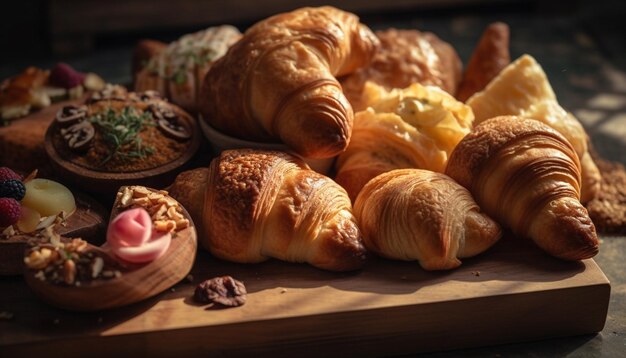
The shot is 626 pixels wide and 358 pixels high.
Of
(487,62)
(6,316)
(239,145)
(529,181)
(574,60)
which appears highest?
(529,181)

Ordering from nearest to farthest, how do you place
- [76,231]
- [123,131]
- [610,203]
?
[76,231] < [123,131] < [610,203]

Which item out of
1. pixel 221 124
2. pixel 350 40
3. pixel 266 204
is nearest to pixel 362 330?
pixel 266 204

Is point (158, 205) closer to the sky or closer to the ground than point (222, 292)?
closer to the sky

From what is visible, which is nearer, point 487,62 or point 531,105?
point 531,105

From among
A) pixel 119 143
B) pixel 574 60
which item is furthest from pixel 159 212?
pixel 574 60

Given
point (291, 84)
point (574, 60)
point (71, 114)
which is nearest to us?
point (291, 84)

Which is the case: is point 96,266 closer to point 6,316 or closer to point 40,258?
point 40,258

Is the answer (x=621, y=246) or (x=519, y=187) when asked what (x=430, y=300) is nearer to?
(x=519, y=187)
